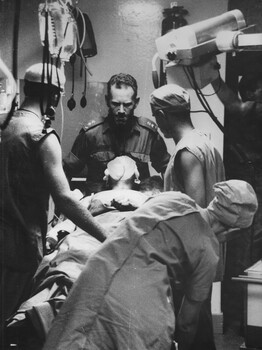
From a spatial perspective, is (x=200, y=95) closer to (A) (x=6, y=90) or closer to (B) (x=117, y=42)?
(B) (x=117, y=42)

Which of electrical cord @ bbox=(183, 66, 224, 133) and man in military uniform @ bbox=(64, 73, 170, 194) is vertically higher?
electrical cord @ bbox=(183, 66, 224, 133)

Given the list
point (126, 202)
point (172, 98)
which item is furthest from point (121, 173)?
point (172, 98)

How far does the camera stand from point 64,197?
2.01 metres

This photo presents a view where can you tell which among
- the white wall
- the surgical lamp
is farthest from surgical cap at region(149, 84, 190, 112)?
the surgical lamp

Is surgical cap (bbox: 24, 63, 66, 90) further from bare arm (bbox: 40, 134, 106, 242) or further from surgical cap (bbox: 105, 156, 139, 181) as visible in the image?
surgical cap (bbox: 105, 156, 139, 181)

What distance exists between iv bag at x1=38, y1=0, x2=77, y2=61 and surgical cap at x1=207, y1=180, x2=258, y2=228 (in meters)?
0.85

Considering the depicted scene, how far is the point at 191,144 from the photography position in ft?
6.64

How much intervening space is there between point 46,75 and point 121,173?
505 millimetres

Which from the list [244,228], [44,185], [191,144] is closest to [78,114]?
[44,185]

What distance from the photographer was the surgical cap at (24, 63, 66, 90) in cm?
210

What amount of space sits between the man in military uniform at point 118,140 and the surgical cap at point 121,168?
18 mm

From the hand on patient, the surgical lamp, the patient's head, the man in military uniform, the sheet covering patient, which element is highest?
the surgical lamp

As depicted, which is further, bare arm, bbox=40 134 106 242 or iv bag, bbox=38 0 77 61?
iv bag, bbox=38 0 77 61

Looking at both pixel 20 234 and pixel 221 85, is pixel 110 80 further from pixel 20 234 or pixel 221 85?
pixel 20 234
